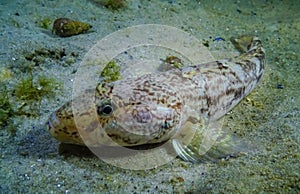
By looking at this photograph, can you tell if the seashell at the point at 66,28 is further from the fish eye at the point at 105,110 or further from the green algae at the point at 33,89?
the fish eye at the point at 105,110

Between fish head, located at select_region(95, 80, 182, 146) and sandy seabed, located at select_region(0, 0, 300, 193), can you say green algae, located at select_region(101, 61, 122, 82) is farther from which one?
fish head, located at select_region(95, 80, 182, 146)

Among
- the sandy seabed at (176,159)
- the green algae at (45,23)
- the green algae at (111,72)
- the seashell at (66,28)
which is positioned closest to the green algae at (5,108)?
the sandy seabed at (176,159)

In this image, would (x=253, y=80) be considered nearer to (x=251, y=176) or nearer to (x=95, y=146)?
(x=251, y=176)

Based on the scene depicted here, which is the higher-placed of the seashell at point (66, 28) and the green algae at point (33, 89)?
the seashell at point (66, 28)

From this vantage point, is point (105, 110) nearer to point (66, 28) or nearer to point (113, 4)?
point (66, 28)

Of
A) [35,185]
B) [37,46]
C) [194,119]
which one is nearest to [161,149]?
[194,119]

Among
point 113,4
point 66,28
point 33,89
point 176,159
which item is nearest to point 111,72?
point 33,89

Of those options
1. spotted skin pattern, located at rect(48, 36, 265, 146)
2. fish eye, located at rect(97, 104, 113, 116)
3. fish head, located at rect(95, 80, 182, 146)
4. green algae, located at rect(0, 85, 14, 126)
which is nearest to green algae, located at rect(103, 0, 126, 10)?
spotted skin pattern, located at rect(48, 36, 265, 146)

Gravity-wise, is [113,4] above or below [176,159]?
above
